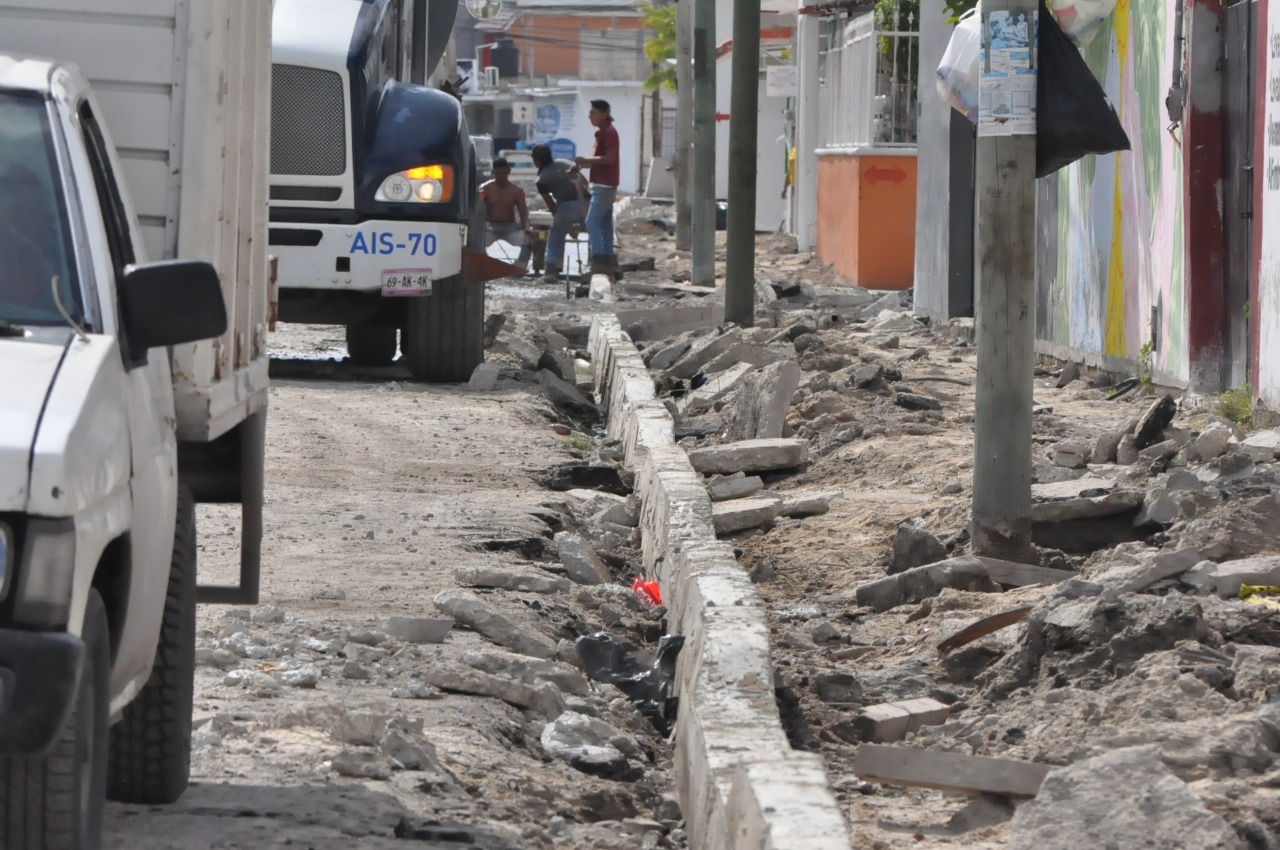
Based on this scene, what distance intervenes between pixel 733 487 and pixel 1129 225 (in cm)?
400

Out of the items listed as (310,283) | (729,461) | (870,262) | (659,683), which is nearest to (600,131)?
(870,262)

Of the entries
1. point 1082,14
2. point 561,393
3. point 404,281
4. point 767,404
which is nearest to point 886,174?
point 561,393

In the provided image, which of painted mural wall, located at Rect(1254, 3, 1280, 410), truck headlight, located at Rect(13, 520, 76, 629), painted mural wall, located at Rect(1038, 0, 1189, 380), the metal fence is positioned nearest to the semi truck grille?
painted mural wall, located at Rect(1038, 0, 1189, 380)

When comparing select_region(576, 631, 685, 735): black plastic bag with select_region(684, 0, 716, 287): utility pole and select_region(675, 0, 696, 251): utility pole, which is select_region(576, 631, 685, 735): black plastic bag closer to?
select_region(684, 0, 716, 287): utility pole

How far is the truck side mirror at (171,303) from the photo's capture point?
3.74 metres

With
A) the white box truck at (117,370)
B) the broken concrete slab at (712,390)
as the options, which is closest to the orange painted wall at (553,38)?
the broken concrete slab at (712,390)

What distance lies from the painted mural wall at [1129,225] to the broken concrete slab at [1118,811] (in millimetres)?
7273

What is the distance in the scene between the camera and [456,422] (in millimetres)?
11445

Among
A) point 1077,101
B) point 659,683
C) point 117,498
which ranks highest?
point 1077,101

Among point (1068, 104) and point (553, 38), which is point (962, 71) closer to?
point (1068, 104)

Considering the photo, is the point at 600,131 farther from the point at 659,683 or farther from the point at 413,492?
the point at 659,683

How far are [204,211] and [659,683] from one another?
7.14 feet

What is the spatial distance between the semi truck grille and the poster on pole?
6.31 m

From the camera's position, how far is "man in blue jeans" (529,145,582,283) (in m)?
21.8
